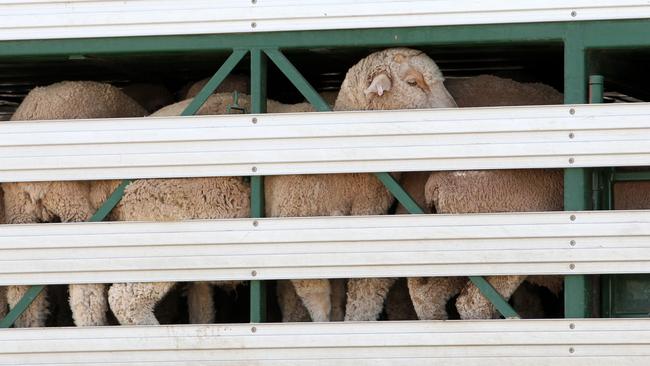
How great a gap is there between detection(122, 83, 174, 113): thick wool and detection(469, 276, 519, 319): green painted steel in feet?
9.89

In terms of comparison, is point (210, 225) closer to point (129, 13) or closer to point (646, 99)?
point (129, 13)

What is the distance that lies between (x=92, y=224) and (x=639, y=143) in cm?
317

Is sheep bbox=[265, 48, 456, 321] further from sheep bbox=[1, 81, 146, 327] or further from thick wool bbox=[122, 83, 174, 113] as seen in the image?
thick wool bbox=[122, 83, 174, 113]

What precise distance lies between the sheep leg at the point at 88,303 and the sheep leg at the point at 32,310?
32 cm

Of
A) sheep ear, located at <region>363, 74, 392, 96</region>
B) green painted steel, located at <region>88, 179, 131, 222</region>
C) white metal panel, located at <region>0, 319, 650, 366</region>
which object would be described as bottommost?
white metal panel, located at <region>0, 319, 650, 366</region>

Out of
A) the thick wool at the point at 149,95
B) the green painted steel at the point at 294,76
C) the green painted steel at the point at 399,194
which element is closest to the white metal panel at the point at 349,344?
the green painted steel at the point at 399,194

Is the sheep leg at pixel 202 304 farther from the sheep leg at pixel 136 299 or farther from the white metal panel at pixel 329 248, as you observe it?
the white metal panel at pixel 329 248

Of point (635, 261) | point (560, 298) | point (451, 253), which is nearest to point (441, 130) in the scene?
point (451, 253)

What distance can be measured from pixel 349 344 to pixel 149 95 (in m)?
2.85

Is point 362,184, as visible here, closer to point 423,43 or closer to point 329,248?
point 329,248

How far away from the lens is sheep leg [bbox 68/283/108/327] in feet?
23.7

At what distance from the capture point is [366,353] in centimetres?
670

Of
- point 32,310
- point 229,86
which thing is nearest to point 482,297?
point 229,86

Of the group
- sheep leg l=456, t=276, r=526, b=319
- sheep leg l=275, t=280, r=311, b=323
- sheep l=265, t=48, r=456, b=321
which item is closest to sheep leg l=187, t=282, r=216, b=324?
sheep leg l=275, t=280, r=311, b=323
